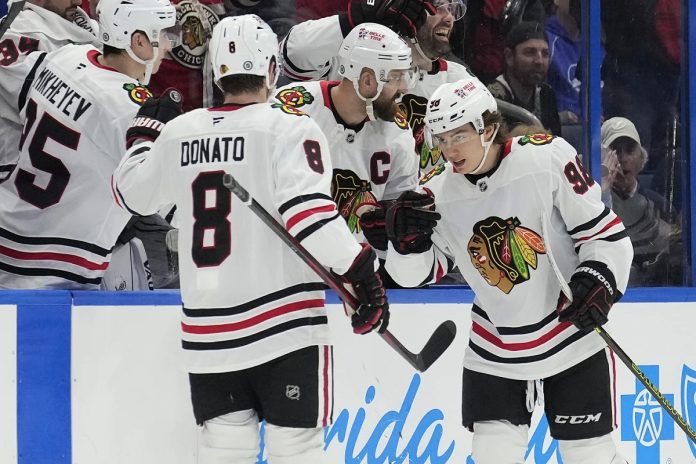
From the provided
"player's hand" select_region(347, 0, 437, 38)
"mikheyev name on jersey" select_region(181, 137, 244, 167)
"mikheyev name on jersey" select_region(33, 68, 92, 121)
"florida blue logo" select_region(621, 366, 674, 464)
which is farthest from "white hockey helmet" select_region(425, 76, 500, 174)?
"florida blue logo" select_region(621, 366, 674, 464)

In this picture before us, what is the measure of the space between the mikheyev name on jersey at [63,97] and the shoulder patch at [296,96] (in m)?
0.55

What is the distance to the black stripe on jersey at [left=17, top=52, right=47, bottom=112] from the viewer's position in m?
3.34

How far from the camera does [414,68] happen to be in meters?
3.52

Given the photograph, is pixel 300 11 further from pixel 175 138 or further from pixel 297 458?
pixel 297 458

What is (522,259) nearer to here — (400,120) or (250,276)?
(250,276)

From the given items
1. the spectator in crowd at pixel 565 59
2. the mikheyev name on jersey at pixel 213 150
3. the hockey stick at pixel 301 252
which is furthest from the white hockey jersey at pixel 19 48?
the spectator in crowd at pixel 565 59

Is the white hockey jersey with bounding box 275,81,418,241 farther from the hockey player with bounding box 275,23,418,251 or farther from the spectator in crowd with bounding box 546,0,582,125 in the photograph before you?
the spectator in crowd with bounding box 546,0,582,125

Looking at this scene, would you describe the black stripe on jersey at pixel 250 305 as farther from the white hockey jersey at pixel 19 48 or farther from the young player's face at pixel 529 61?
the young player's face at pixel 529 61

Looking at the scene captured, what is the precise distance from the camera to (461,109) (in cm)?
266

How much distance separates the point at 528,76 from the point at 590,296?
164cm

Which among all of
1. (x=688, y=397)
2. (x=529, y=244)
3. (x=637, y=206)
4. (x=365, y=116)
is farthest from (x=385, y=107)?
(x=688, y=397)

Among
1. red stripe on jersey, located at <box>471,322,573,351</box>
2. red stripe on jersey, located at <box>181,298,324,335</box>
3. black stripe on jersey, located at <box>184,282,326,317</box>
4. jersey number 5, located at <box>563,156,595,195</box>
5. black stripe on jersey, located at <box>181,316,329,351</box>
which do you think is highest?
jersey number 5, located at <box>563,156,595,195</box>

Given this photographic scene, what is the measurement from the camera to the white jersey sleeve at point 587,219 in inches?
105

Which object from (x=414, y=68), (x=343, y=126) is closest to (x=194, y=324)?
(x=343, y=126)
